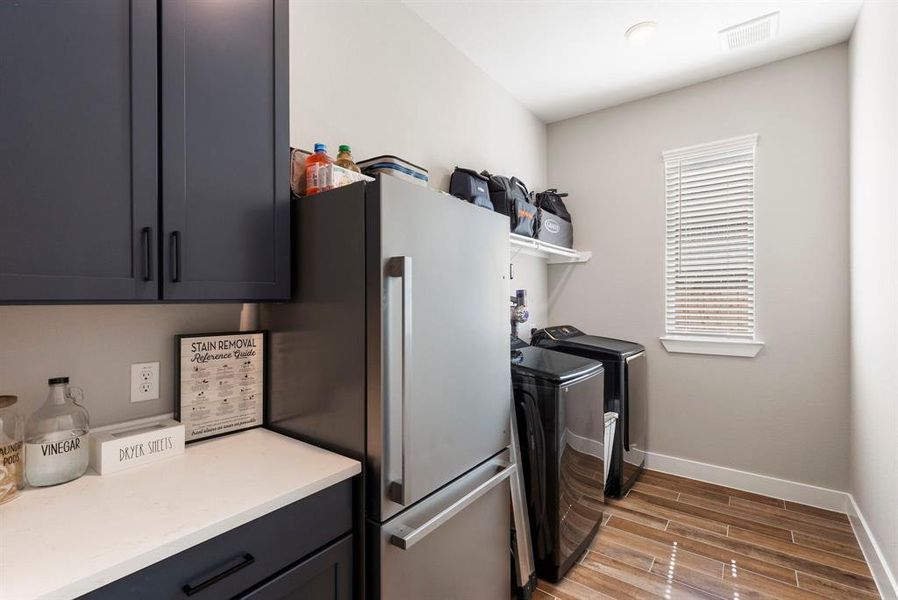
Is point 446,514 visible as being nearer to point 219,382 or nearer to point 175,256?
point 219,382

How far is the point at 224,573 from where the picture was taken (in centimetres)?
87

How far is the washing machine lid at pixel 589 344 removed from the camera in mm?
2725

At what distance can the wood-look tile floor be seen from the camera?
1857 mm

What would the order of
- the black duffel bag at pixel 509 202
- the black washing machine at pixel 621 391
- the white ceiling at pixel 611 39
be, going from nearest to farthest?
the white ceiling at pixel 611 39 < the black duffel bag at pixel 509 202 < the black washing machine at pixel 621 391

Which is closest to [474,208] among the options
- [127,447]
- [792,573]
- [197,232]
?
[197,232]

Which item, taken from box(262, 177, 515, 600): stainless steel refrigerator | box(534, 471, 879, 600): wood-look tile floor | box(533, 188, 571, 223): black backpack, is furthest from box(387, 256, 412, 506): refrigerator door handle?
box(533, 188, 571, 223): black backpack

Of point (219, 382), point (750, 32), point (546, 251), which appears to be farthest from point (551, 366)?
point (750, 32)

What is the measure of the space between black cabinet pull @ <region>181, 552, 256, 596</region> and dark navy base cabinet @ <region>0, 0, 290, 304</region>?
2.11 feet

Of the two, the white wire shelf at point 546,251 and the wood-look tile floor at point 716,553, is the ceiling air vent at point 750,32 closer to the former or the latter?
the white wire shelf at point 546,251


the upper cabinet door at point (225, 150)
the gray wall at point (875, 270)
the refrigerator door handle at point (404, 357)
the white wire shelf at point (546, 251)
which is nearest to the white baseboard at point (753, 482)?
the gray wall at point (875, 270)

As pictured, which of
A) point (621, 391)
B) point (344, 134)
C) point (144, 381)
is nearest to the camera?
point (144, 381)

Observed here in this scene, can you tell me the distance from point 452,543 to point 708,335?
2396 millimetres

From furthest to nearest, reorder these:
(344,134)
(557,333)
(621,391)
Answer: (557,333)
(621,391)
(344,134)

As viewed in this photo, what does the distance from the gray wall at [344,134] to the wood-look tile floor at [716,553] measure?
163 cm
